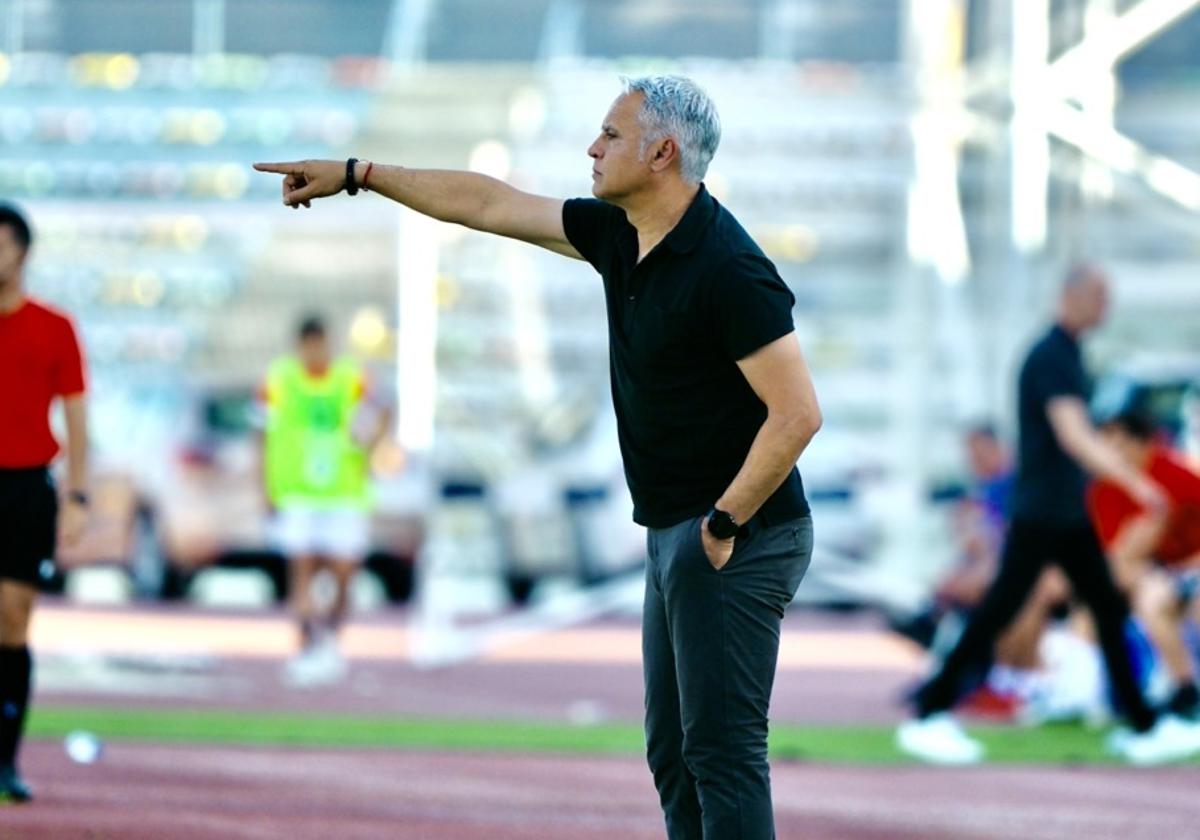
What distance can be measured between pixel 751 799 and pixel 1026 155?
15.2 meters

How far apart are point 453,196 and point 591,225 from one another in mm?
447

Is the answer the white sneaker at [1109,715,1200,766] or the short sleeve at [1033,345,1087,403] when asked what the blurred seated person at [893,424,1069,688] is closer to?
the white sneaker at [1109,715,1200,766]

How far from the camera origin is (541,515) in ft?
76.3

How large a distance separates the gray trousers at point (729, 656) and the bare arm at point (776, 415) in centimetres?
21

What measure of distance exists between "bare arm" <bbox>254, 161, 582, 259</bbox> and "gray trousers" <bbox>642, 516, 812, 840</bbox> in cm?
90

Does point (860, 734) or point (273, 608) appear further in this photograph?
point (273, 608)

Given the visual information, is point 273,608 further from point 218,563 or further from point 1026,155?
point 1026,155

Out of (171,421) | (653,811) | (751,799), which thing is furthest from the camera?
(171,421)

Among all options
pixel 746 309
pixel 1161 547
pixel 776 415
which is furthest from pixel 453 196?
pixel 1161 547

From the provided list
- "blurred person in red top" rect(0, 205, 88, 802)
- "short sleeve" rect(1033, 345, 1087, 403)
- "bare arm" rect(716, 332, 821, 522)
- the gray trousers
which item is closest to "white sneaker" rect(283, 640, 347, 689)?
"short sleeve" rect(1033, 345, 1087, 403)

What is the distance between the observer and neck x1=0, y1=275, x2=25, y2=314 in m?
8.98

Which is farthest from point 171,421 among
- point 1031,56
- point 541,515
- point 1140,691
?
point 1140,691

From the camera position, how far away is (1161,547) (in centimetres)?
1302

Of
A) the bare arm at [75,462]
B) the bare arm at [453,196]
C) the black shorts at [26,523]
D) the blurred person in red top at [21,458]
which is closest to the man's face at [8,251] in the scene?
the blurred person in red top at [21,458]
